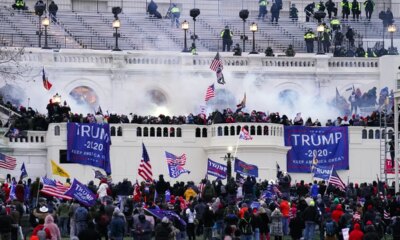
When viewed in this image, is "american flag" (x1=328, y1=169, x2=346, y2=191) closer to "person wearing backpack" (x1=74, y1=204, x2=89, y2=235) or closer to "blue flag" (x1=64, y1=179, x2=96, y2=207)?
"blue flag" (x1=64, y1=179, x2=96, y2=207)

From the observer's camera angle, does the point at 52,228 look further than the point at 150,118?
No

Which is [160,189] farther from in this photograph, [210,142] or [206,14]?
[206,14]

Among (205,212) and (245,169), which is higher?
(245,169)

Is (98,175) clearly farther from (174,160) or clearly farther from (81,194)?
(81,194)

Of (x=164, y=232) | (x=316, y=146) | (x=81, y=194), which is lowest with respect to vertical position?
(x=164, y=232)

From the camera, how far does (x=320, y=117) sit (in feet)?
320

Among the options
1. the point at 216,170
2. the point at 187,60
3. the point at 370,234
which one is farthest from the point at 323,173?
the point at 187,60

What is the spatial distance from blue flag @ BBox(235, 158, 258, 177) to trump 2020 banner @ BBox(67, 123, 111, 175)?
5.90m

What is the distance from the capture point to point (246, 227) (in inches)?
2527

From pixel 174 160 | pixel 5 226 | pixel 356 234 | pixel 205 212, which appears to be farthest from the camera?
pixel 174 160

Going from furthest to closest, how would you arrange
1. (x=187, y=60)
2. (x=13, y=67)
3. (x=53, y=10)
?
(x=53, y=10)
(x=187, y=60)
(x=13, y=67)

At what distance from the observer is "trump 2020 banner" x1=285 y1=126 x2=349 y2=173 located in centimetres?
8856

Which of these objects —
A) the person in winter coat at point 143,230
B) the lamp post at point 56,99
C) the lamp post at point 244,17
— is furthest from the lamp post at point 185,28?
the person in winter coat at point 143,230

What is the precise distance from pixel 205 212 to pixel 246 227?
2946 mm
